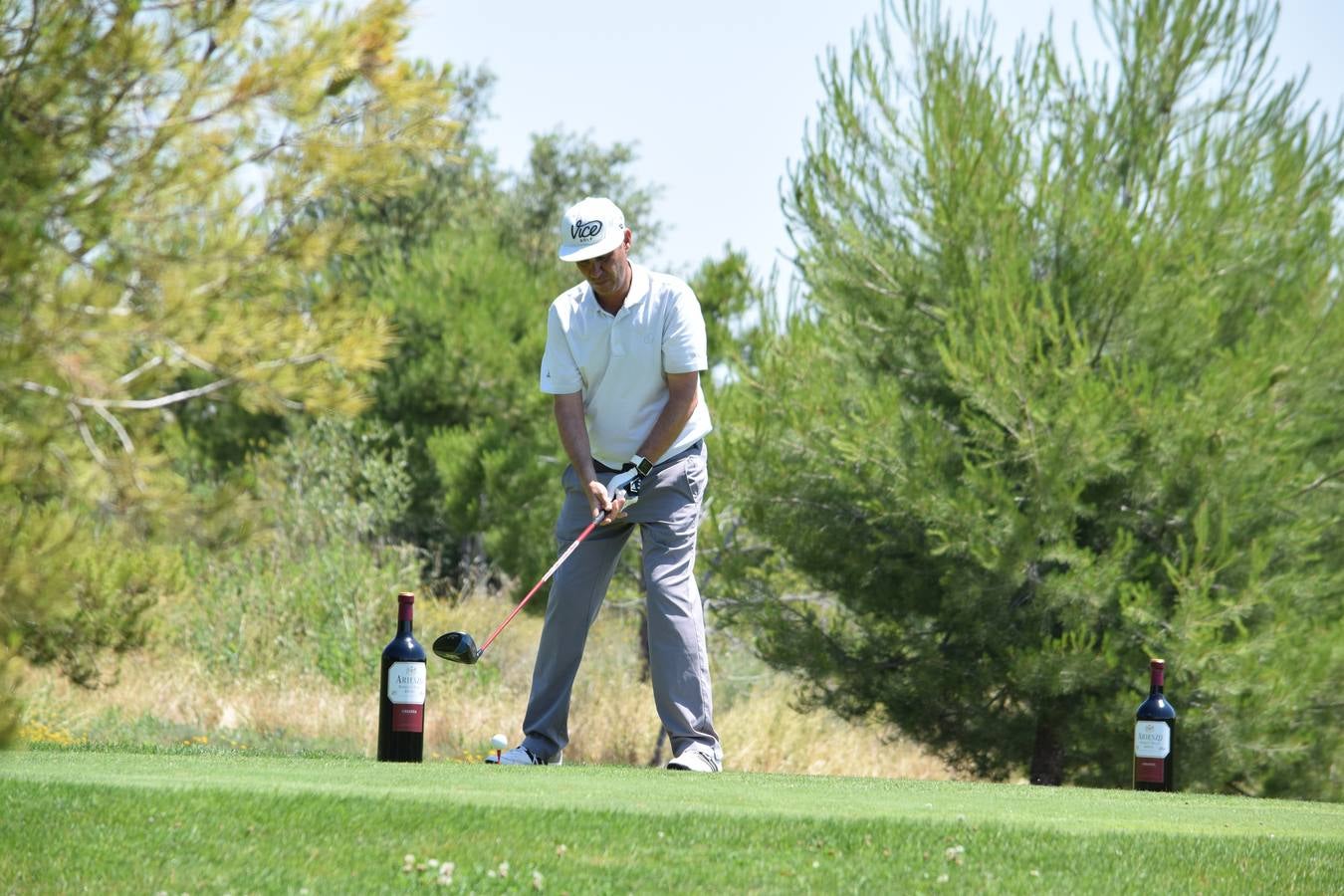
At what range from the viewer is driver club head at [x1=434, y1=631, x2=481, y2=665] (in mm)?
5723

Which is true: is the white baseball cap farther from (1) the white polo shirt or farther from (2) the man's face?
(1) the white polo shirt

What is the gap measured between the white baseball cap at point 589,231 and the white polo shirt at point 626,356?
0.26 meters

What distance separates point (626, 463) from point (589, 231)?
93 cm

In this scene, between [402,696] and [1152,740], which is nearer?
[402,696]

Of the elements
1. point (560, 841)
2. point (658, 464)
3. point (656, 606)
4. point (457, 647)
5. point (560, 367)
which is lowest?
point (560, 841)

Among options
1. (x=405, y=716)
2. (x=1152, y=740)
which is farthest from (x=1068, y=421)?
(x=405, y=716)

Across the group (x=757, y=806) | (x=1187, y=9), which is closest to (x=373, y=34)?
(x=757, y=806)

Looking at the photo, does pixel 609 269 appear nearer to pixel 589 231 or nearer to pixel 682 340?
pixel 589 231

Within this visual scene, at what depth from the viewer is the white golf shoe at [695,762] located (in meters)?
5.85

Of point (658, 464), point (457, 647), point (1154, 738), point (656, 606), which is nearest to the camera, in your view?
point (457, 647)

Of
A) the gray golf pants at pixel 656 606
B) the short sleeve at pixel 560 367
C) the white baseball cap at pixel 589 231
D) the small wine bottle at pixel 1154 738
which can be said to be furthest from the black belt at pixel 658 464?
the small wine bottle at pixel 1154 738

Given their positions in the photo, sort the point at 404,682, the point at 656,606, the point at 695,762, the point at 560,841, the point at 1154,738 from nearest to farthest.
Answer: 1. the point at 560,841
2. the point at 404,682
3. the point at 695,762
4. the point at 656,606
5. the point at 1154,738

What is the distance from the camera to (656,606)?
19.7ft

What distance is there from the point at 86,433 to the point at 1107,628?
7.06m
